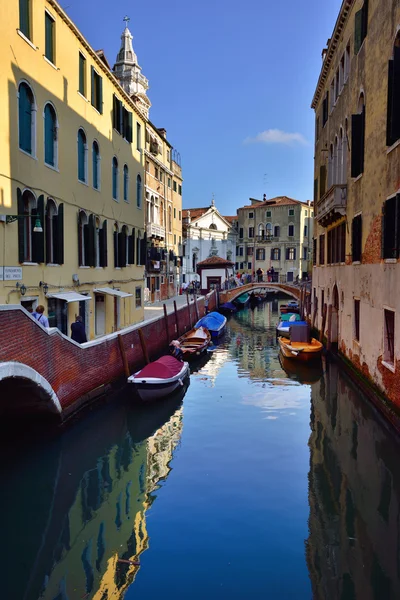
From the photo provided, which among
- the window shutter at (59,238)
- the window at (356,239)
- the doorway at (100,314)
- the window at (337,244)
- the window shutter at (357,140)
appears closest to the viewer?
the window shutter at (59,238)

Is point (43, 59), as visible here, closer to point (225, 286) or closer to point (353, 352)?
point (353, 352)

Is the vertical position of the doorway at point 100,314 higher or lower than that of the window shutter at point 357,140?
lower

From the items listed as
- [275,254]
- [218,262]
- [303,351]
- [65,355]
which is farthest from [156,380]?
[275,254]

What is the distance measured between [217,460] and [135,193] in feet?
42.0

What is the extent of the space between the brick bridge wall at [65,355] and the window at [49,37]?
21.4 feet

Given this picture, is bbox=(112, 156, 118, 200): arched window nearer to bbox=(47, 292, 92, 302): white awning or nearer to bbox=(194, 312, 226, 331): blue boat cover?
bbox=(47, 292, 92, 302): white awning

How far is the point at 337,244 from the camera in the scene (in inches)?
669

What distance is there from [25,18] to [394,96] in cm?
744

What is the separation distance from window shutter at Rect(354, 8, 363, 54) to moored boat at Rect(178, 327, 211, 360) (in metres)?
10.5

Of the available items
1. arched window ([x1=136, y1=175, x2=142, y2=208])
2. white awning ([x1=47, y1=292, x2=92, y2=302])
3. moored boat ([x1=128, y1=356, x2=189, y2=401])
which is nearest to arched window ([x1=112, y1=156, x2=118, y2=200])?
arched window ([x1=136, y1=175, x2=142, y2=208])

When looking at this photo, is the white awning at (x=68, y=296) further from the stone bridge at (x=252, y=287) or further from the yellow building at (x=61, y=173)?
the stone bridge at (x=252, y=287)

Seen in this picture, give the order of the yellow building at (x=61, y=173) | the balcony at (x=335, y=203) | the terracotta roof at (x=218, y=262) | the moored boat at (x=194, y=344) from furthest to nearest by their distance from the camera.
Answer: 1. the terracotta roof at (x=218, y=262)
2. the moored boat at (x=194, y=344)
3. the balcony at (x=335, y=203)
4. the yellow building at (x=61, y=173)


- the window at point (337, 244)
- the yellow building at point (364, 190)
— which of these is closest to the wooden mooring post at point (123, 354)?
the yellow building at point (364, 190)

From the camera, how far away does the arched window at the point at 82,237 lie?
13.5 metres
